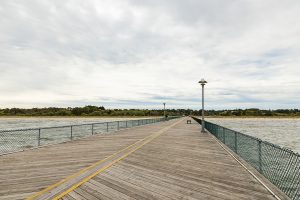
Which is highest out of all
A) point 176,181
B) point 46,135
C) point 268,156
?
point 176,181

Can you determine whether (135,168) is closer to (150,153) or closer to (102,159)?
(102,159)

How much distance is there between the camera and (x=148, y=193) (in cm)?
582

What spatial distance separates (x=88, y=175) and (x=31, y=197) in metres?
1.95

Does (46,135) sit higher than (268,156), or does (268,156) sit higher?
(268,156)

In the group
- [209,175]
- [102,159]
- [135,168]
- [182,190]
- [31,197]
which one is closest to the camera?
[31,197]

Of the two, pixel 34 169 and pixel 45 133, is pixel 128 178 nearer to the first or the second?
pixel 34 169

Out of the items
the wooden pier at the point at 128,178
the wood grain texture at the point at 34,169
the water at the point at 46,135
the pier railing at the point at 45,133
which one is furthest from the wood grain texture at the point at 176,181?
the water at the point at 46,135

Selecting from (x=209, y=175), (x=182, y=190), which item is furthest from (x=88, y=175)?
(x=209, y=175)

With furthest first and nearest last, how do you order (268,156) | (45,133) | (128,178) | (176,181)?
(45,133) < (268,156) < (128,178) < (176,181)

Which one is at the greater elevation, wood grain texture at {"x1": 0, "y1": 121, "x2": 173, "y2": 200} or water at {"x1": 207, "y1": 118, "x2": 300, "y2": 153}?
wood grain texture at {"x1": 0, "y1": 121, "x2": 173, "y2": 200}

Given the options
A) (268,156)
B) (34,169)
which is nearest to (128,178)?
(34,169)

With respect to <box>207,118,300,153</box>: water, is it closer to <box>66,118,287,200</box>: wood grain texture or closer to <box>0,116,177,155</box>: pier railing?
<box>0,116,177,155</box>: pier railing

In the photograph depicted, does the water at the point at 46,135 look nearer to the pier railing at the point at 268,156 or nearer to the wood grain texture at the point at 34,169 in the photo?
the wood grain texture at the point at 34,169

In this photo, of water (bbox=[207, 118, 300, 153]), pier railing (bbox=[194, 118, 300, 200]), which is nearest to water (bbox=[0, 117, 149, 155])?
pier railing (bbox=[194, 118, 300, 200])
